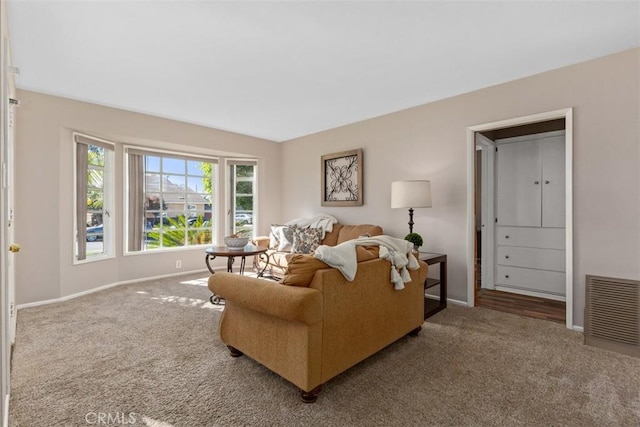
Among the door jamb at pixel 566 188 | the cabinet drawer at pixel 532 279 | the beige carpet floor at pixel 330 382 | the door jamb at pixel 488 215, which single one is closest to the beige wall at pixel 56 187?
the beige carpet floor at pixel 330 382

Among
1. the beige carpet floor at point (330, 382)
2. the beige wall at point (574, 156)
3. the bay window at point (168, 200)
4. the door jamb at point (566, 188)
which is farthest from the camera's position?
the bay window at point (168, 200)

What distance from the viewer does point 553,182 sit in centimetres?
396

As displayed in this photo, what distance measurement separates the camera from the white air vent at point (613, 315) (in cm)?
245

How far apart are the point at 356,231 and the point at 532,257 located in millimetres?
2353

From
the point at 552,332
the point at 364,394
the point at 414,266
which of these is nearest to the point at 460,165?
the point at 414,266

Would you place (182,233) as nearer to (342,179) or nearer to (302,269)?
(342,179)

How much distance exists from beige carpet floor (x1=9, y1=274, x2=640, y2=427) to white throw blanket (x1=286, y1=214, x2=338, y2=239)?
2130 millimetres

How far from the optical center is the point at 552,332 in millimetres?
2758

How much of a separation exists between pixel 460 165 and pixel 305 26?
90.4 inches

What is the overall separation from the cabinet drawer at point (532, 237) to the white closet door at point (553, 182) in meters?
0.10

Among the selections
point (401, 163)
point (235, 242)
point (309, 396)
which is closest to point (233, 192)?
point (235, 242)

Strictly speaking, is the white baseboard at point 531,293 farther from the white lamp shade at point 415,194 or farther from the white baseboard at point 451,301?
the white lamp shade at point 415,194

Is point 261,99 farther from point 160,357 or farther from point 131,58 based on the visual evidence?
point 160,357

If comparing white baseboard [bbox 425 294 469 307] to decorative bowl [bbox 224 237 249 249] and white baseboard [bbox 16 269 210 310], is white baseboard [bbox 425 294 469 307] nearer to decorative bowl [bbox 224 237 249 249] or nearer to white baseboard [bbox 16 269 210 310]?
decorative bowl [bbox 224 237 249 249]
